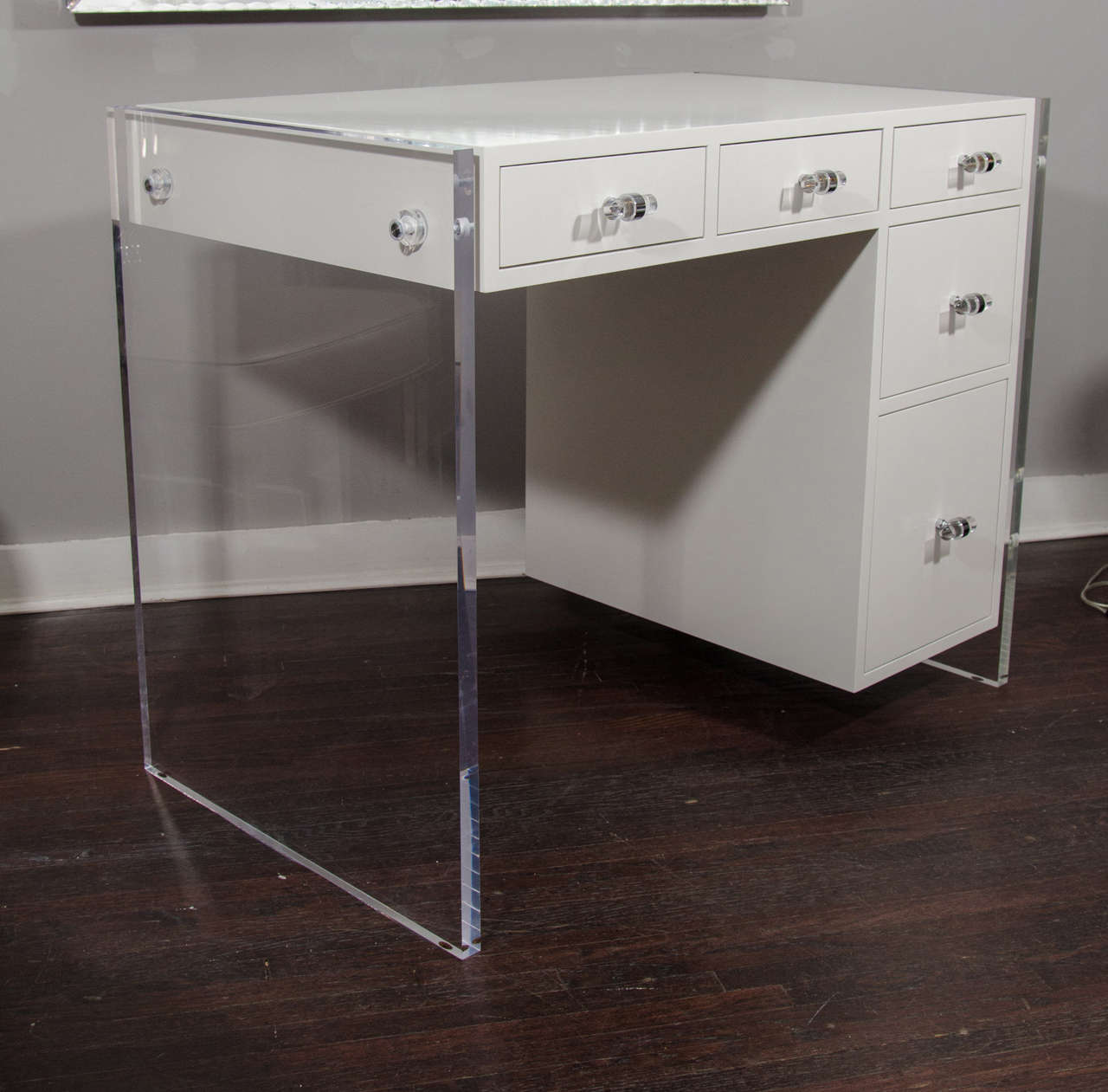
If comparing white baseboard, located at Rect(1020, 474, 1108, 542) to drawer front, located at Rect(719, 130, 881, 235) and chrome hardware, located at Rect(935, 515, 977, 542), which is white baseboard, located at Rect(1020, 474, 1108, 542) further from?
drawer front, located at Rect(719, 130, 881, 235)

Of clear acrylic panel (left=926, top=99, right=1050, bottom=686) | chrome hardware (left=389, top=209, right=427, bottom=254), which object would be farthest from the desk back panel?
chrome hardware (left=389, top=209, right=427, bottom=254)

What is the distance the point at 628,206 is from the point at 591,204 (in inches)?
1.7

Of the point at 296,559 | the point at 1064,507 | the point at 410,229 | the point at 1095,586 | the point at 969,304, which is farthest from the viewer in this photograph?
the point at 1064,507

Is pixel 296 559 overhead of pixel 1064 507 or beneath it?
overhead

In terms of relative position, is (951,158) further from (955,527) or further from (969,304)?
(955,527)

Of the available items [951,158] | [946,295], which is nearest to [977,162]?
[951,158]

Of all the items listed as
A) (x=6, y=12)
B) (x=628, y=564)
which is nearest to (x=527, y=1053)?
(x=628, y=564)

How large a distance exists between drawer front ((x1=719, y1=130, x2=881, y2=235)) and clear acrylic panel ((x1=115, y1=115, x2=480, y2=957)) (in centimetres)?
31

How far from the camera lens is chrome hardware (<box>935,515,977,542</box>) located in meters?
1.74

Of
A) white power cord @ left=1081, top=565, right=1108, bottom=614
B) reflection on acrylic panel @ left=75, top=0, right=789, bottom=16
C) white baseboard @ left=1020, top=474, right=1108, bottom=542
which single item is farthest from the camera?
white baseboard @ left=1020, top=474, right=1108, bottom=542

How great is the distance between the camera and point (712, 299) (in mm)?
1769

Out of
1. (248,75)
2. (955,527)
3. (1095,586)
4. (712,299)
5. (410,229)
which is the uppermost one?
(248,75)

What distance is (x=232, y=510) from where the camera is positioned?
158 cm

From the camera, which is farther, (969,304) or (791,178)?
(969,304)
